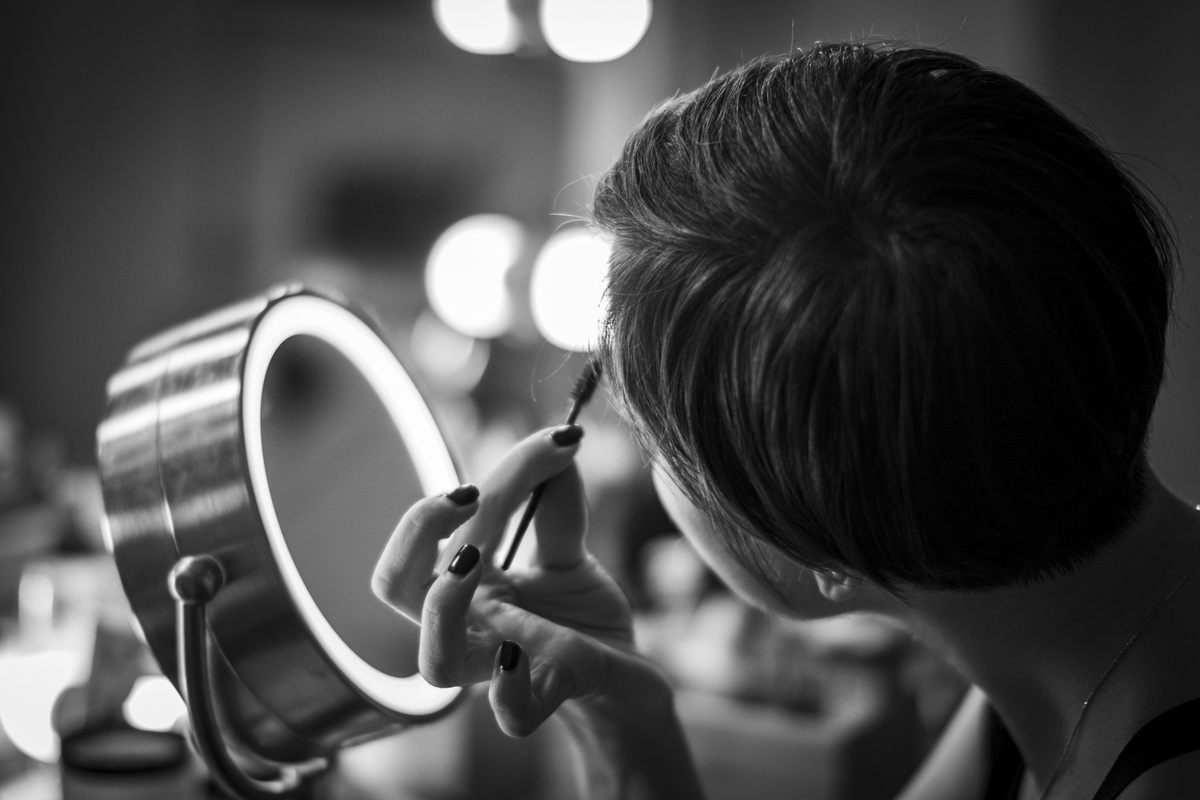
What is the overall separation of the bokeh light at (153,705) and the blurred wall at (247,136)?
1630 millimetres

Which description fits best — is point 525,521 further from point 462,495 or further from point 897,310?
point 897,310

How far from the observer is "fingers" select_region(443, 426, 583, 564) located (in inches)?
22.1

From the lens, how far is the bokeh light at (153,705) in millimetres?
864

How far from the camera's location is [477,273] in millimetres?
2201

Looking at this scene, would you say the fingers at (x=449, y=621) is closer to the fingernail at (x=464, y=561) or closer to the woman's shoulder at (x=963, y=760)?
the fingernail at (x=464, y=561)

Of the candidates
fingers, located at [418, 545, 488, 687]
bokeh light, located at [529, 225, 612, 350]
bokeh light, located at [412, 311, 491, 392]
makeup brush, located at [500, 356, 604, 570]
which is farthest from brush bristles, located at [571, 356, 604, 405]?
bokeh light, located at [412, 311, 491, 392]

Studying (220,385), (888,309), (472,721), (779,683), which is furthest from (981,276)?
(472,721)

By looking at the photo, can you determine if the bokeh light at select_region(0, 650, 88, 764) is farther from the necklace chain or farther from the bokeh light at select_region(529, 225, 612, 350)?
the bokeh light at select_region(529, 225, 612, 350)

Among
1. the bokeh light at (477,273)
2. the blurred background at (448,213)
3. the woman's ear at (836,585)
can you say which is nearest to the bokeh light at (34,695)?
the blurred background at (448,213)

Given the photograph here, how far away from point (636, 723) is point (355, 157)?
3432 mm

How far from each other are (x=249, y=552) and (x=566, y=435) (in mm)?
186

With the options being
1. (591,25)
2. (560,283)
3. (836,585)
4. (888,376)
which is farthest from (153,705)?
(591,25)

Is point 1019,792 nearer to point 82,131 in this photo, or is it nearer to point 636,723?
point 636,723

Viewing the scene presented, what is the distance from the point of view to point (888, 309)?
424 mm
